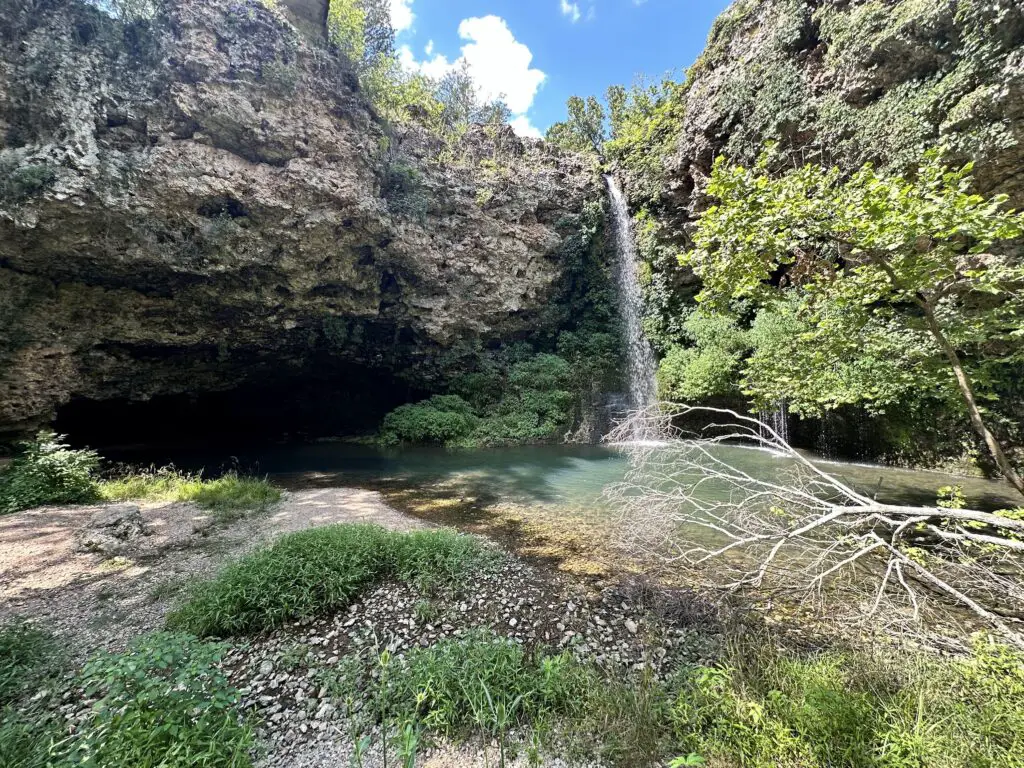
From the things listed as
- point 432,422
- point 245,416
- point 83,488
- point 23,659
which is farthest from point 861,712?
point 245,416

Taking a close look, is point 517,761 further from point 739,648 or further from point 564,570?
point 564,570

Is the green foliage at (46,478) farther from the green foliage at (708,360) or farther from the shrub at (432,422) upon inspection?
the green foliage at (708,360)

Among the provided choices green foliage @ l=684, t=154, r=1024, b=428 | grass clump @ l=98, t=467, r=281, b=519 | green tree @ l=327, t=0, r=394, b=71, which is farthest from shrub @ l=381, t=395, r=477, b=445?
green tree @ l=327, t=0, r=394, b=71

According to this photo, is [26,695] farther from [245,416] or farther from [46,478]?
[245,416]

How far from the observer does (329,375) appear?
733 inches

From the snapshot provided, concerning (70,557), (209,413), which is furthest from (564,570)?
(209,413)

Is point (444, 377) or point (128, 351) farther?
point (444, 377)

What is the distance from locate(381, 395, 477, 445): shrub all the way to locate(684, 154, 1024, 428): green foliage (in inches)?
479

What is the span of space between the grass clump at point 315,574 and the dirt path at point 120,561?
52 cm

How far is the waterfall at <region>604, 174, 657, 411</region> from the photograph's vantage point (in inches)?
651

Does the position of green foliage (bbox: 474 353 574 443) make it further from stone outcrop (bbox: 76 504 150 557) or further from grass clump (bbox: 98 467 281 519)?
stone outcrop (bbox: 76 504 150 557)

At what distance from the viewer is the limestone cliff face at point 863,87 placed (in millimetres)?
6742

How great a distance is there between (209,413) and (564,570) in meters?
21.1

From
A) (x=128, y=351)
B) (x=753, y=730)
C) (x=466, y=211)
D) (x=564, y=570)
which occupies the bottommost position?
(x=564, y=570)
